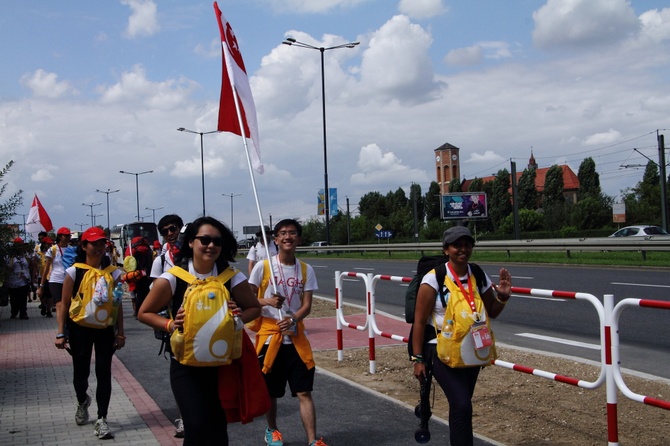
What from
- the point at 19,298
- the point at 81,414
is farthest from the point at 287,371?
the point at 19,298

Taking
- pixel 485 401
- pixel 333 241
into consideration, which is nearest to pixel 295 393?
pixel 485 401

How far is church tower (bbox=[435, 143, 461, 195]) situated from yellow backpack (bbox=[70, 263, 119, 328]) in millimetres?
130903

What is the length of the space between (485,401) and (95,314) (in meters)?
3.59

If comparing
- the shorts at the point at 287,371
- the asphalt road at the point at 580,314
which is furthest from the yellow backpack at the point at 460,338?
the asphalt road at the point at 580,314

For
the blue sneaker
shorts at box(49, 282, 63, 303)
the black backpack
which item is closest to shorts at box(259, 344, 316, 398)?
the blue sneaker

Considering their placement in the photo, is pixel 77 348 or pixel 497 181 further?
pixel 497 181

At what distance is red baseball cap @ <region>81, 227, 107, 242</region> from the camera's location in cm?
637

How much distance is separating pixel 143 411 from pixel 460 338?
3758mm

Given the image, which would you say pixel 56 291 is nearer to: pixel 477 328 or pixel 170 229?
pixel 170 229

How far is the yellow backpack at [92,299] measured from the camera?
6176 mm

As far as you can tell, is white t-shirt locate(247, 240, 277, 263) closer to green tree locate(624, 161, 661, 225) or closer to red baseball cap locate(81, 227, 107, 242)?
red baseball cap locate(81, 227, 107, 242)

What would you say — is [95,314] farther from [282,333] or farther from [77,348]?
[282,333]

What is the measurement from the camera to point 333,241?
86.0 meters

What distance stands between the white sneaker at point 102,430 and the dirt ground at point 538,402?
2736 millimetres
